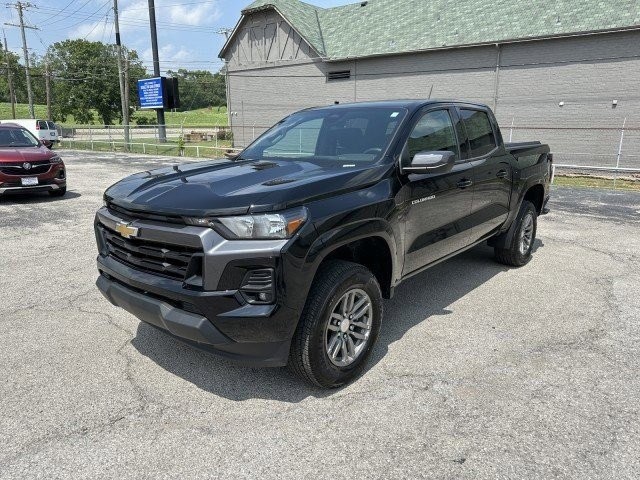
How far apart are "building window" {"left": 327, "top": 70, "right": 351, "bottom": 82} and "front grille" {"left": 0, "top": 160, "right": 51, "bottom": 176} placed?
17.8m

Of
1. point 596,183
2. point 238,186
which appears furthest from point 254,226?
point 596,183

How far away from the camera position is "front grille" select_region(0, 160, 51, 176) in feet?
31.6

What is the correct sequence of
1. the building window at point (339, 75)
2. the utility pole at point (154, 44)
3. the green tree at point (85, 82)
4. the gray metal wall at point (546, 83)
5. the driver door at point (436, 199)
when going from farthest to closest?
the green tree at point (85, 82), the utility pole at point (154, 44), the building window at point (339, 75), the gray metal wall at point (546, 83), the driver door at point (436, 199)

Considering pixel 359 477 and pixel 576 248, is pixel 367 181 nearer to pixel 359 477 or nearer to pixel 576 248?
pixel 359 477

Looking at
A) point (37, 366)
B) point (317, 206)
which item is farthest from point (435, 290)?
point (37, 366)

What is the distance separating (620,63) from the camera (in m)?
16.9

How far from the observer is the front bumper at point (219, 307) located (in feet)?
8.73

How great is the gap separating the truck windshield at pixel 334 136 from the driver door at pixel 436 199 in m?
0.23

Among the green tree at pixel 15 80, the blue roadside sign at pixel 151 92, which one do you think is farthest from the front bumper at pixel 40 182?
the green tree at pixel 15 80

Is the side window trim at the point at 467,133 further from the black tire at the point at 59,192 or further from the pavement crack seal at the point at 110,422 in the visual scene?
the black tire at the point at 59,192

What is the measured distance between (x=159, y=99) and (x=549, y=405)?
32532mm

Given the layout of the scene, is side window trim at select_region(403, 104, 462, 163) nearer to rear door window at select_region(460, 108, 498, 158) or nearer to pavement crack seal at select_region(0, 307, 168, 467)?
rear door window at select_region(460, 108, 498, 158)

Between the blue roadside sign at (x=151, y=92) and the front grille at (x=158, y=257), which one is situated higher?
the blue roadside sign at (x=151, y=92)

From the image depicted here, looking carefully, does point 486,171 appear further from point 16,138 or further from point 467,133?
point 16,138
